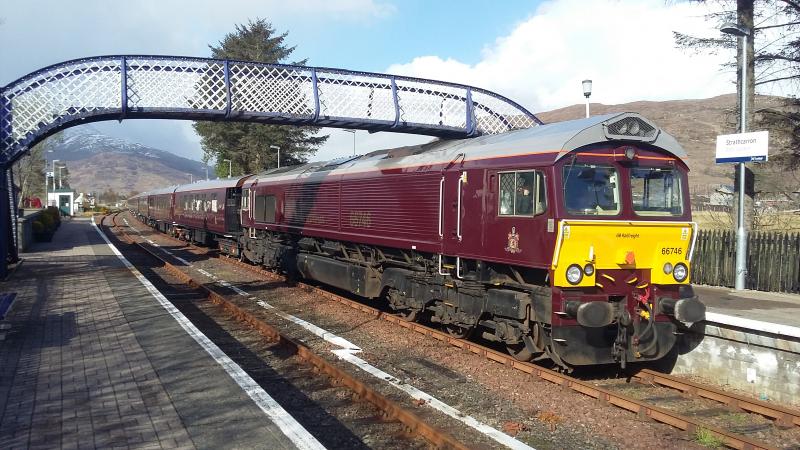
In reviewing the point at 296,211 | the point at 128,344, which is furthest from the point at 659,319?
the point at 296,211

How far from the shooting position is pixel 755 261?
13.1m

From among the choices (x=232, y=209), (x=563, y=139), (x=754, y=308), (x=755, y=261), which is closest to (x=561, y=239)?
(x=563, y=139)

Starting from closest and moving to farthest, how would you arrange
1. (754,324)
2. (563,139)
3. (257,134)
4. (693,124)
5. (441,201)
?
(563,139) → (754,324) → (441,201) → (257,134) → (693,124)

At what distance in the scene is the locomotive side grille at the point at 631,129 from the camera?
788cm

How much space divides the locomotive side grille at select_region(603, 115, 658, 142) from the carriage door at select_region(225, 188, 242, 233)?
17732 millimetres

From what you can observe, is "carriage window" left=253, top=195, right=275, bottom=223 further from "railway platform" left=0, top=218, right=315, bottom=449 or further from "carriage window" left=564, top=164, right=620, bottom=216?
"carriage window" left=564, top=164, right=620, bottom=216

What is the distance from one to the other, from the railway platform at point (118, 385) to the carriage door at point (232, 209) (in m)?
10.1

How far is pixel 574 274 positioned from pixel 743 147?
709 centimetres

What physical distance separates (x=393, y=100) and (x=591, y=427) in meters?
12.7

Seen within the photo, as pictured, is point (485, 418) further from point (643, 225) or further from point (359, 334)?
point (359, 334)

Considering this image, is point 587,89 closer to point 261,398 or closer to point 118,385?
point 261,398

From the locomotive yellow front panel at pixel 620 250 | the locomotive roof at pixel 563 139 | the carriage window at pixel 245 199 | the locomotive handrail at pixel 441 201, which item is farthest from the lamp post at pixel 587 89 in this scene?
the carriage window at pixel 245 199

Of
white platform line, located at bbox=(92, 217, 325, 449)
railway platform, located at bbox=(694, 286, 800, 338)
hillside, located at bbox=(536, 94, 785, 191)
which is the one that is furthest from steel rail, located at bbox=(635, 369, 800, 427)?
hillside, located at bbox=(536, 94, 785, 191)

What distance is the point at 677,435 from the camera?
20.2 feet
